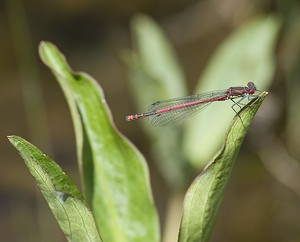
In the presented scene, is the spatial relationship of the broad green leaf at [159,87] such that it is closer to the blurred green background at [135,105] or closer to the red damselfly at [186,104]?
the red damselfly at [186,104]

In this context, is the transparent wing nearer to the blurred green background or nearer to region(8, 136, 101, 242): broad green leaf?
region(8, 136, 101, 242): broad green leaf

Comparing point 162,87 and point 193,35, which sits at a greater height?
point 193,35

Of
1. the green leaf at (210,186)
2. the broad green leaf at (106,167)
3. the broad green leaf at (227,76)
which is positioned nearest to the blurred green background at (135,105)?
the broad green leaf at (227,76)

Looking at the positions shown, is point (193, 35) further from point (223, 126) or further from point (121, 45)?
point (223, 126)

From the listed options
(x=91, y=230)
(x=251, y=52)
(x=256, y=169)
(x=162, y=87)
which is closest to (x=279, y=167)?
(x=256, y=169)

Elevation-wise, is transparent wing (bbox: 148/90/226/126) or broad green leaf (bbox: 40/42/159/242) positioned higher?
transparent wing (bbox: 148/90/226/126)

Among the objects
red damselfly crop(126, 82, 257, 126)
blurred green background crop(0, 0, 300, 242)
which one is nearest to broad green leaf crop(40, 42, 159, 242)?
red damselfly crop(126, 82, 257, 126)
